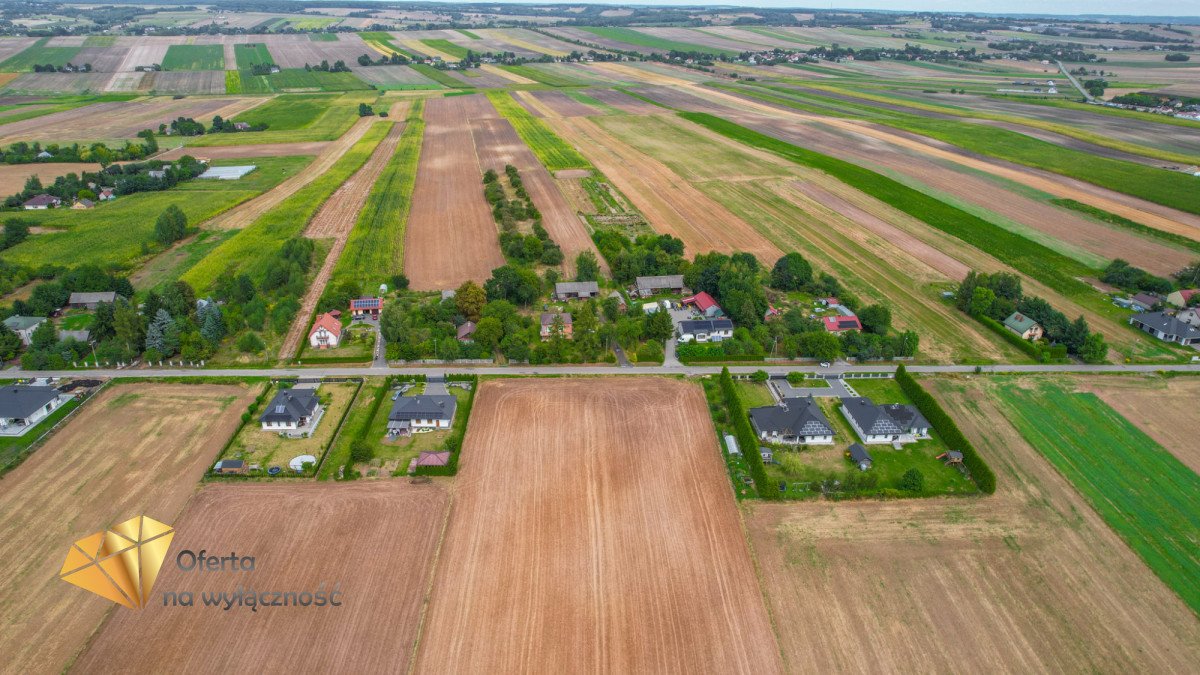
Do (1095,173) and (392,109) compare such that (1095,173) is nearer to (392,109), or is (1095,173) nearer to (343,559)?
(343,559)

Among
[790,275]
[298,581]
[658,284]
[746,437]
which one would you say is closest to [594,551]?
[746,437]

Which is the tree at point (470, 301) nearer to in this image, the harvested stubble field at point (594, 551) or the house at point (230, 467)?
the harvested stubble field at point (594, 551)

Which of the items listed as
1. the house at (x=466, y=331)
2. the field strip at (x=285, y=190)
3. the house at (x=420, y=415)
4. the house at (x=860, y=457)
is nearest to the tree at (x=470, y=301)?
the house at (x=466, y=331)

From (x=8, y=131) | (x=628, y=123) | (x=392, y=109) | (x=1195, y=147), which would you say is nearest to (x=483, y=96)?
(x=392, y=109)

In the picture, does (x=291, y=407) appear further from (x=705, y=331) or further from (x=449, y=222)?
(x=449, y=222)

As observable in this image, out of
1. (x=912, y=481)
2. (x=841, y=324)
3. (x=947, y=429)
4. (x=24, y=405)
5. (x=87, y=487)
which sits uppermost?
(x=841, y=324)

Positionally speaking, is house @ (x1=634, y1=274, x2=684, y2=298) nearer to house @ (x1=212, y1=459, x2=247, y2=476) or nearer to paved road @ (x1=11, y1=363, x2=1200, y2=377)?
paved road @ (x1=11, y1=363, x2=1200, y2=377)
